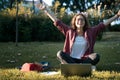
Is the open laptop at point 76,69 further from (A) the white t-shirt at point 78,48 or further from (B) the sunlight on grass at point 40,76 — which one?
(A) the white t-shirt at point 78,48

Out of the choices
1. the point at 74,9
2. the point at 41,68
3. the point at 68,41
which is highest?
the point at 68,41

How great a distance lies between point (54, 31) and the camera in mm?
21172

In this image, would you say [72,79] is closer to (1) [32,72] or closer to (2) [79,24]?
(1) [32,72]

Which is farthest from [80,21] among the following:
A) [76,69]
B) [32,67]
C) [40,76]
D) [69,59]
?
[40,76]

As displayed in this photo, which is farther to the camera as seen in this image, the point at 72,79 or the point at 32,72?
the point at 32,72

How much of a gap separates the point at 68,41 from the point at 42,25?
13200 millimetres

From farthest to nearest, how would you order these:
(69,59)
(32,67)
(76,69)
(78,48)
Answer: (78,48) < (32,67) < (69,59) < (76,69)

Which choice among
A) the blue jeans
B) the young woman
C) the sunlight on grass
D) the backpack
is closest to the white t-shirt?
the young woman

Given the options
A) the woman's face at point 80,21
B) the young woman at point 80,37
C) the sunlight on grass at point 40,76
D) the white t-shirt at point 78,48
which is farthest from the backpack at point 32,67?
the woman's face at point 80,21

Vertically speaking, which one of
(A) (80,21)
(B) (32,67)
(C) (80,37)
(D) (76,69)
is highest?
(A) (80,21)

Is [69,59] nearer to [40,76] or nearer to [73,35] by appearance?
[73,35]

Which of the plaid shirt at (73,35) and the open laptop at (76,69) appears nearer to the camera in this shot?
the open laptop at (76,69)

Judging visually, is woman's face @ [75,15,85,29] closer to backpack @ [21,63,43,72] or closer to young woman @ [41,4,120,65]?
young woman @ [41,4,120,65]

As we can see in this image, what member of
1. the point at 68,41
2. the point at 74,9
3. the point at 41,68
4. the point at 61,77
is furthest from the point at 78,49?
the point at 74,9
